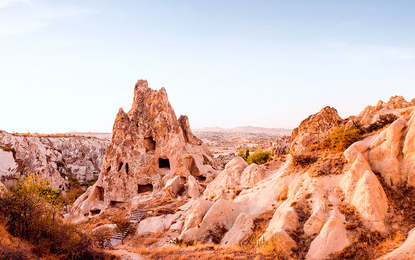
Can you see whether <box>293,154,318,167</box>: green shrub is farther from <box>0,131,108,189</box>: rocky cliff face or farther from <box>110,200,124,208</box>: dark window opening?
<box>0,131,108,189</box>: rocky cliff face

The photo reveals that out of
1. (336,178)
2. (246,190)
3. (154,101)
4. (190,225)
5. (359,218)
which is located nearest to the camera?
(359,218)

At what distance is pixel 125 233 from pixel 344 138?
16705mm

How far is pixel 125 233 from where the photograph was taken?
2122 cm

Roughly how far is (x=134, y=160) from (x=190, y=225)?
1396cm

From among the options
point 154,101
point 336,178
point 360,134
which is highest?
point 154,101

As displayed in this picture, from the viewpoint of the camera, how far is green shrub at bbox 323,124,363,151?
55.9ft

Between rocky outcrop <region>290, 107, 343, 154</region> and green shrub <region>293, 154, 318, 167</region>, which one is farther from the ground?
rocky outcrop <region>290, 107, 343, 154</region>

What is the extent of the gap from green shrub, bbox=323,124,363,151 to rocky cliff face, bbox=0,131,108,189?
4139cm

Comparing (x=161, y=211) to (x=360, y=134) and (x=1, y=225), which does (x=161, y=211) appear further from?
(x=360, y=134)

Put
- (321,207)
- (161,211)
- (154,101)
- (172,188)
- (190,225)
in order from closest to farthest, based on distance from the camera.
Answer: (321,207), (190,225), (161,211), (172,188), (154,101)

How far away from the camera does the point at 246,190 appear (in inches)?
790

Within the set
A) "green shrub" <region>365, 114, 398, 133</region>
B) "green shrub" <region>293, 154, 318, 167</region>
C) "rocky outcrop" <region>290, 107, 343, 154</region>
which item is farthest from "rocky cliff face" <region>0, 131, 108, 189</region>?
"green shrub" <region>365, 114, 398, 133</region>

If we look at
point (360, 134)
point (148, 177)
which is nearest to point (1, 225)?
point (148, 177)

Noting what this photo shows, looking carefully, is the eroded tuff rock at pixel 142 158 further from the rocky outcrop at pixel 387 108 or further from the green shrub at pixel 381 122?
the green shrub at pixel 381 122
